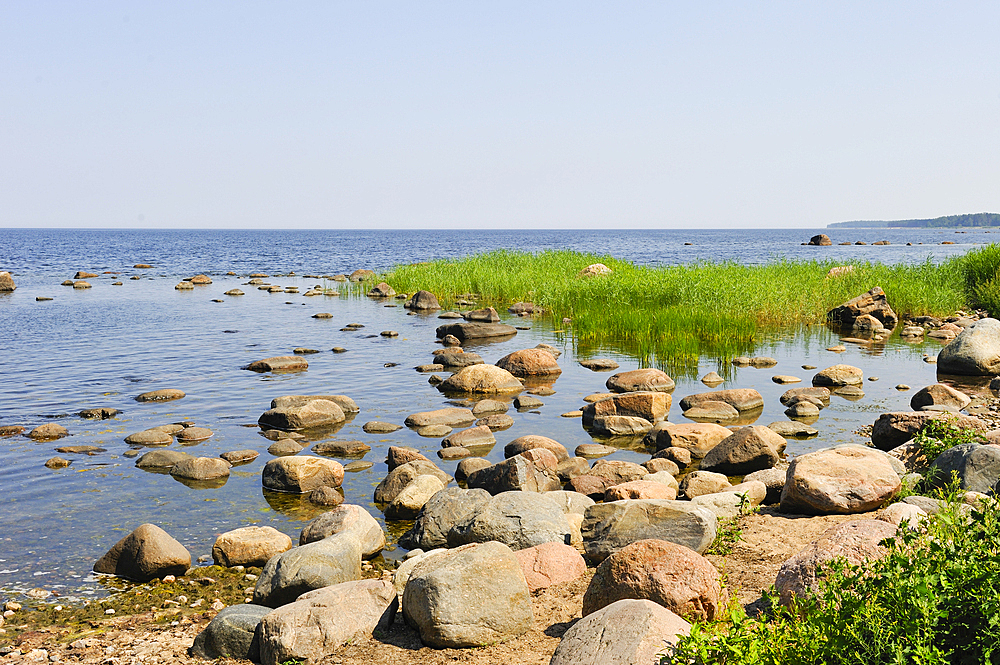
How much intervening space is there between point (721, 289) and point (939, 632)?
20.3 metres

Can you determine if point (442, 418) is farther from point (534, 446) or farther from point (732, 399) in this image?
point (732, 399)

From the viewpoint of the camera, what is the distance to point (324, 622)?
581 centimetres

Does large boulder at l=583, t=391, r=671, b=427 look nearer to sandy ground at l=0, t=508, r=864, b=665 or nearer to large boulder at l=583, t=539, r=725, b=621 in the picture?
sandy ground at l=0, t=508, r=864, b=665

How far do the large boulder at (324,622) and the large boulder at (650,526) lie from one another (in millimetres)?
2135

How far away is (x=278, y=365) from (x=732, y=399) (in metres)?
11.0

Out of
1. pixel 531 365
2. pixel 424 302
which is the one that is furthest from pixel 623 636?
pixel 424 302

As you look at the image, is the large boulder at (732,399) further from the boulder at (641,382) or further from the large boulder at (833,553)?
the large boulder at (833,553)

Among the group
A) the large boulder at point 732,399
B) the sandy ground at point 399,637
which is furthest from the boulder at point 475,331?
the sandy ground at point 399,637

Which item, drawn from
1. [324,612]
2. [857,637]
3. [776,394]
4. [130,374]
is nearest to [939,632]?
[857,637]

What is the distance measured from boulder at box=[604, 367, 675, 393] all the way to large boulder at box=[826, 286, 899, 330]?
39.9ft

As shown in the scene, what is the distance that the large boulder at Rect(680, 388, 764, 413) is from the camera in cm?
1445

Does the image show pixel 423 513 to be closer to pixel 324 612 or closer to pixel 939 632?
pixel 324 612

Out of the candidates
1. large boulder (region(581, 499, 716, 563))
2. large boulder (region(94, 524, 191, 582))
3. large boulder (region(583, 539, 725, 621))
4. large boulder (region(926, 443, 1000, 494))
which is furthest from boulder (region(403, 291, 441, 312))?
large boulder (region(583, 539, 725, 621))

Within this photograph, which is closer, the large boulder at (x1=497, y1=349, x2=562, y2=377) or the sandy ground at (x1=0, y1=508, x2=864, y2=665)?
the sandy ground at (x1=0, y1=508, x2=864, y2=665)
